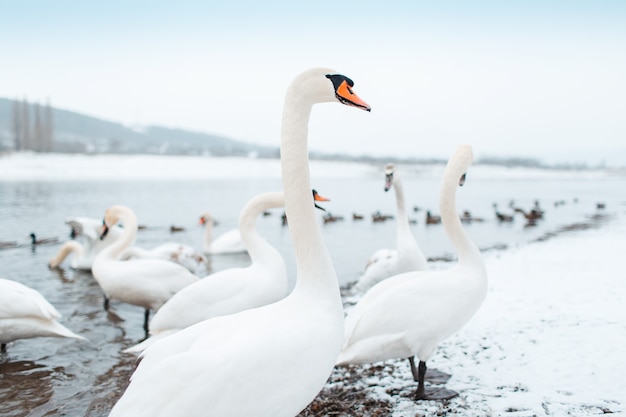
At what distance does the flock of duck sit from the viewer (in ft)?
7.43

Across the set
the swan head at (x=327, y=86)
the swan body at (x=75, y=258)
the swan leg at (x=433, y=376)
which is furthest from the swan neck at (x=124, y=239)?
the swan head at (x=327, y=86)

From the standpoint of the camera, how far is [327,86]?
2660 mm

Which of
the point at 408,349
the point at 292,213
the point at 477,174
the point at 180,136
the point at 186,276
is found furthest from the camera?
the point at 180,136

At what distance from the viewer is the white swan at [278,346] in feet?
7.29

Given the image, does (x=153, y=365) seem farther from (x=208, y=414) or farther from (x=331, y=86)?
(x=331, y=86)

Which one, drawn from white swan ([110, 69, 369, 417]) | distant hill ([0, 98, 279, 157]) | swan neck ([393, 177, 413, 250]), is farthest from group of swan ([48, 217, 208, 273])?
distant hill ([0, 98, 279, 157])

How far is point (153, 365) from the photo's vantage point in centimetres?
251

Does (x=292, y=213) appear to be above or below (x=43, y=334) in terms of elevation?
above

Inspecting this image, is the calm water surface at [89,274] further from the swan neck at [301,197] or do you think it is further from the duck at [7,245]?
the swan neck at [301,197]

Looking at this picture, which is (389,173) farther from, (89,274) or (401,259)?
(89,274)

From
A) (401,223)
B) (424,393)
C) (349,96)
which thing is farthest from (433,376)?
(401,223)

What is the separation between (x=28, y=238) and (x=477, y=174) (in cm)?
7132

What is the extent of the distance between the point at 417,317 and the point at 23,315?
3.62 meters

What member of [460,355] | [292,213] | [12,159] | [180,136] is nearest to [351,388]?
[460,355]
